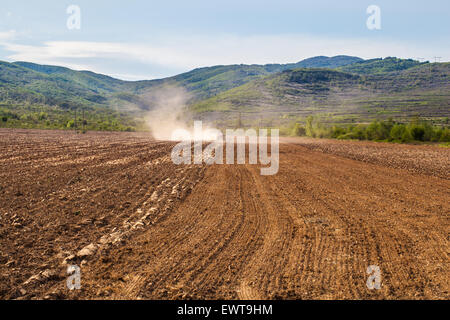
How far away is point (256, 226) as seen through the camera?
8023 millimetres

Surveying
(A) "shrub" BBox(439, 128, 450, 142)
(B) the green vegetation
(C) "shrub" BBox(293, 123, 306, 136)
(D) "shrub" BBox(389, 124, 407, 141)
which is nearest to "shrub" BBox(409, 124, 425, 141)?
(B) the green vegetation

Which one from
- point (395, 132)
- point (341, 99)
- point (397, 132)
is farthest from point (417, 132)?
point (341, 99)

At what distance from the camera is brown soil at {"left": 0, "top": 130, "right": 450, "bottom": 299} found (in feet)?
16.4

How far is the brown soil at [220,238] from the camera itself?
501 centimetres

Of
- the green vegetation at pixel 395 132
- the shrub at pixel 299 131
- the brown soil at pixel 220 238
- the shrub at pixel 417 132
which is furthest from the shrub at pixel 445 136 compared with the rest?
the brown soil at pixel 220 238

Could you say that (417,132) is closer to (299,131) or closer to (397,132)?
(397,132)

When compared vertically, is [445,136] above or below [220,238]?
above

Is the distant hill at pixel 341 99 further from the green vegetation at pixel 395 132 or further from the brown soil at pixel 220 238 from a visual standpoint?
the brown soil at pixel 220 238

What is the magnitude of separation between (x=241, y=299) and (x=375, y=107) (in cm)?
13137

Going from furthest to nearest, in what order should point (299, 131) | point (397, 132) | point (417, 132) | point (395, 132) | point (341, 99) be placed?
point (341, 99) → point (299, 131) → point (395, 132) → point (397, 132) → point (417, 132)

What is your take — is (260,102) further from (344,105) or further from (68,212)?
(68,212)

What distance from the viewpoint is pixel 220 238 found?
7.15m

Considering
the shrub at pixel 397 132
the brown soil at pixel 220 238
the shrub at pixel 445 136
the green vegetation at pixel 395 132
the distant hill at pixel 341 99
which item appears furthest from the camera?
the distant hill at pixel 341 99

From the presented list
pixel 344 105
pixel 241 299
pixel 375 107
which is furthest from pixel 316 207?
pixel 344 105
